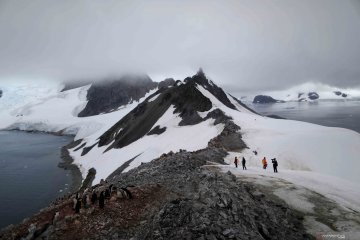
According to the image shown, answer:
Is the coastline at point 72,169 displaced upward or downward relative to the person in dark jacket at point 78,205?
downward

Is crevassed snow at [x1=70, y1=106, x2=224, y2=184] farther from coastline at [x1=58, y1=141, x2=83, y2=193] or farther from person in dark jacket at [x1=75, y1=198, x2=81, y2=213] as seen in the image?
person in dark jacket at [x1=75, y1=198, x2=81, y2=213]

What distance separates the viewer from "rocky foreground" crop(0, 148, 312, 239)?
16.5m

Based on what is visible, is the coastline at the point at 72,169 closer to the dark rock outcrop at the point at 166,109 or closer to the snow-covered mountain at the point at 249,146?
the snow-covered mountain at the point at 249,146

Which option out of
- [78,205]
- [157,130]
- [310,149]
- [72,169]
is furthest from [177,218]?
[72,169]

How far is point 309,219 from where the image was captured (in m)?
20.5

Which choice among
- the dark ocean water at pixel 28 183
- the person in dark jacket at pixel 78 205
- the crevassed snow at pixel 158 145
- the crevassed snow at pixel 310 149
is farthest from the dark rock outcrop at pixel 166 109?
the person in dark jacket at pixel 78 205

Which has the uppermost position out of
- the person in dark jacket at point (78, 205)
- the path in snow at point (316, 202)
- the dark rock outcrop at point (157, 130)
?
the dark rock outcrop at point (157, 130)

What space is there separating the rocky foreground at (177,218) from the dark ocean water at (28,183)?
3812cm

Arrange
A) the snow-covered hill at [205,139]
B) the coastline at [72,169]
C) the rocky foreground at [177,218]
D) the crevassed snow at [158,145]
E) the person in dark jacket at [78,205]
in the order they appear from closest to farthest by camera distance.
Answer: the rocky foreground at [177,218] < the person in dark jacket at [78,205] < the snow-covered hill at [205,139] < the crevassed snow at [158,145] < the coastline at [72,169]

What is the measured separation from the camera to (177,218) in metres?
17.6

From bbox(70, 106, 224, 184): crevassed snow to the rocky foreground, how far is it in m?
36.9

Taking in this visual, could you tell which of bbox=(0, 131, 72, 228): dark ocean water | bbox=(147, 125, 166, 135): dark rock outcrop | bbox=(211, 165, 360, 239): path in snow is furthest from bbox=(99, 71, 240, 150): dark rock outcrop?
bbox=(211, 165, 360, 239): path in snow

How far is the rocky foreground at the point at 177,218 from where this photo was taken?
16.5 metres

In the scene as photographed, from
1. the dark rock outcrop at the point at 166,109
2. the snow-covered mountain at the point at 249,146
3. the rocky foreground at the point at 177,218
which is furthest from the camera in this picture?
the dark rock outcrop at the point at 166,109
